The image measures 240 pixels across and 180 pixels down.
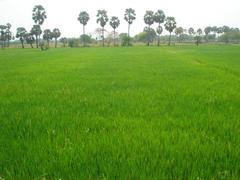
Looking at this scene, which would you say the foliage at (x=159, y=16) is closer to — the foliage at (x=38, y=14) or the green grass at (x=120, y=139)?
the foliage at (x=38, y=14)

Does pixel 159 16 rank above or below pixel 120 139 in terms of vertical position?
above

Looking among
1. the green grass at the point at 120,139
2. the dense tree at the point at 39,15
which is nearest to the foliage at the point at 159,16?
the dense tree at the point at 39,15

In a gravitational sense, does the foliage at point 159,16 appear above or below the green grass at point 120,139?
above

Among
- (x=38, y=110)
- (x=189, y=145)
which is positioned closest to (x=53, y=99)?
(x=38, y=110)

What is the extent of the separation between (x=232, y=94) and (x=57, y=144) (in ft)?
19.5

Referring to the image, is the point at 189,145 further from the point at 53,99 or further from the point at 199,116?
the point at 53,99

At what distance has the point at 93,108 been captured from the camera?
6047mm

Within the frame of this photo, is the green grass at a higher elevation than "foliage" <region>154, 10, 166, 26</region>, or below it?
below

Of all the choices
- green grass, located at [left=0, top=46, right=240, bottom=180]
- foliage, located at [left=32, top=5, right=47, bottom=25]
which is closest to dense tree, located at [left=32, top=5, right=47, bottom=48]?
foliage, located at [left=32, top=5, right=47, bottom=25]

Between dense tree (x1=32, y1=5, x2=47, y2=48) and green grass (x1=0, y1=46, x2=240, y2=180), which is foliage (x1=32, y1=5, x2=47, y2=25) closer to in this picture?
dense tree (x1=32, y1=5, x2=47, y2=48)

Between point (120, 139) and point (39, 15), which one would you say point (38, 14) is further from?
point (120, 139)

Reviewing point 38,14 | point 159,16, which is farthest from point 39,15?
point 159,16

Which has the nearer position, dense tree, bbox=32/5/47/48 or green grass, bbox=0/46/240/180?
green grass, bbox=0/46/240/180

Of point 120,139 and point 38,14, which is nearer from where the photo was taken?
point 120,139
